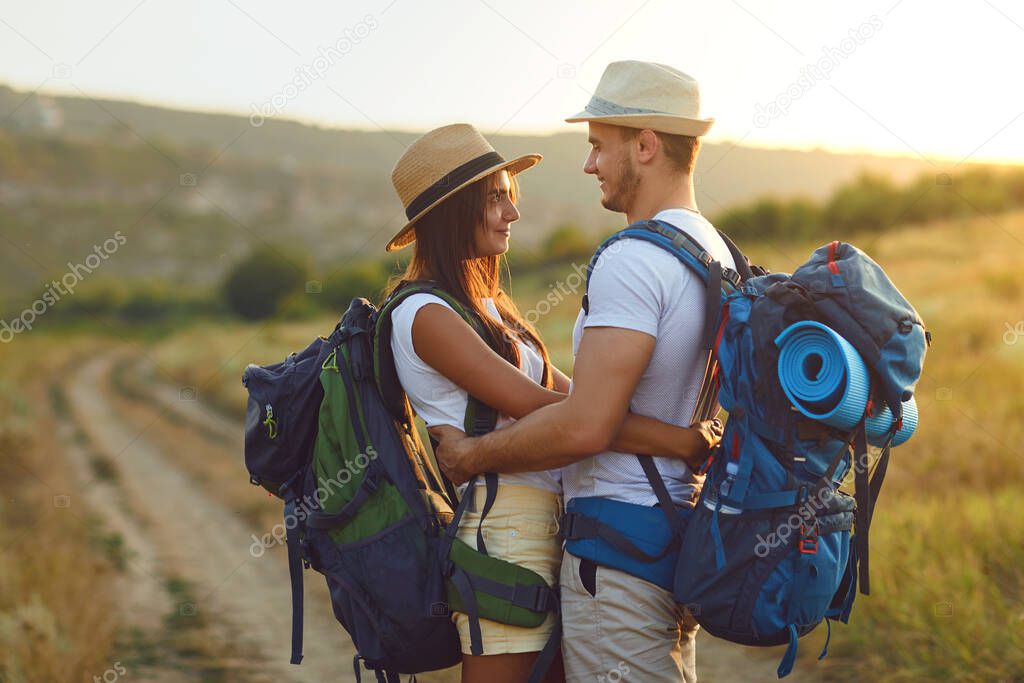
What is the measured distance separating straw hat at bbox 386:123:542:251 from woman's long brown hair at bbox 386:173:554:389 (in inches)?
1.7

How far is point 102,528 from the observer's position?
9.80 metres

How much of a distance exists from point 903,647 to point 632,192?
3.41 meters

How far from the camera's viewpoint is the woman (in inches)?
108

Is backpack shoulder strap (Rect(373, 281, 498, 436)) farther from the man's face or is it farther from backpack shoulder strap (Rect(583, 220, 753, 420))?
the man's face

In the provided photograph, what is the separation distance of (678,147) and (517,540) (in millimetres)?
1215

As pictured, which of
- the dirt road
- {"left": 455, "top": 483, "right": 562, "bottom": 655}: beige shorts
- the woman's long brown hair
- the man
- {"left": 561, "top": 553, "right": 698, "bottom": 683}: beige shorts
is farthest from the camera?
the dirt road

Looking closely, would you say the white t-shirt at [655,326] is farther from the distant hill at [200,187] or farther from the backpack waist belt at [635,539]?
the distant hill at [200,187]

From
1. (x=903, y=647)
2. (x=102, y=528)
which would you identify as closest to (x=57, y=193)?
(x=102, y=528)

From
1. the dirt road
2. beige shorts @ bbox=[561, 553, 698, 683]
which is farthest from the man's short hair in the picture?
the dirt road

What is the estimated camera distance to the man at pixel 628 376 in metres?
2.51

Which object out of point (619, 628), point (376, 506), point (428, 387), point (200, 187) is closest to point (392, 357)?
point (428, 387)

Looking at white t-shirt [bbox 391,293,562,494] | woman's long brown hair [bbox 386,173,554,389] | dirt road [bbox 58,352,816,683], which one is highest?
woman's long brown hair [bbox 386,173,554,389]

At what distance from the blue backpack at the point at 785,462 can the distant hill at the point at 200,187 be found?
172ft

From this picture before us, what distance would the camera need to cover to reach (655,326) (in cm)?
Result: 252
